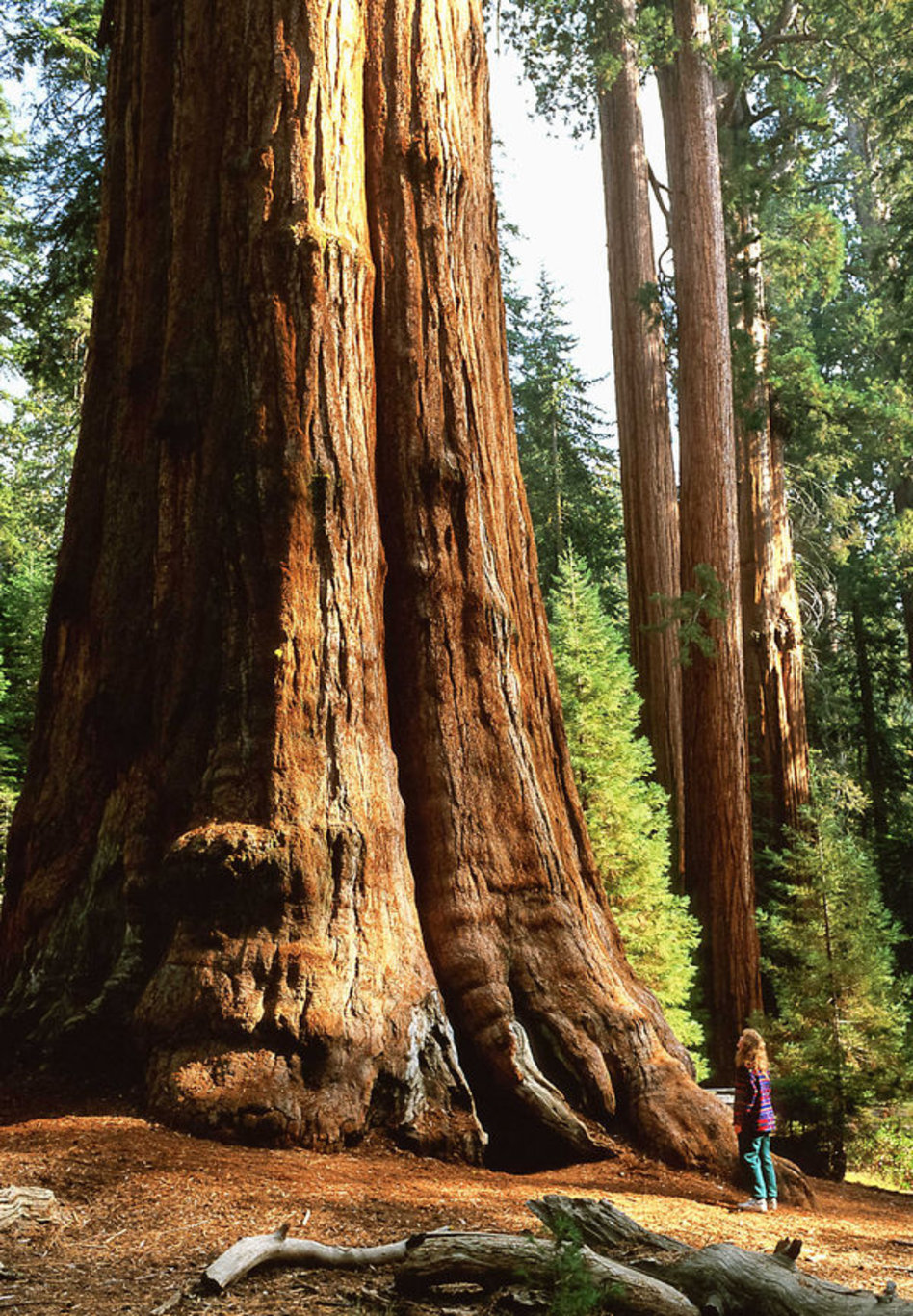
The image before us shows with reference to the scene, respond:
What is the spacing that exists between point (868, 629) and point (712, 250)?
49.8ft

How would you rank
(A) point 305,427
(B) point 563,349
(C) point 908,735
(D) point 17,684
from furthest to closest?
1. (B) point 563,349
2. (C) point 908,735
3. (D) point 17,684
4. (A) point 305,427

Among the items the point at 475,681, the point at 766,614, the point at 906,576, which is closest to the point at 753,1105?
the point at 475,681

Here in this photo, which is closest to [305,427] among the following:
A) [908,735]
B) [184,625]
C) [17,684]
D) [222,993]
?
[184,625]

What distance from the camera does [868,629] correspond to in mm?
27078

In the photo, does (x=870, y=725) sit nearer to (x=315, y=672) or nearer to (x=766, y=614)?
(x=766, y=614)

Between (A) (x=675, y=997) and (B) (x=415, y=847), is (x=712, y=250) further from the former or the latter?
(B) (x=415, y=847)

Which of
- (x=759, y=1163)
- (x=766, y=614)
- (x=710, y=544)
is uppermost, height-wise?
(x=766, y=614)

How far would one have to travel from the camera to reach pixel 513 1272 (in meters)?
2.78

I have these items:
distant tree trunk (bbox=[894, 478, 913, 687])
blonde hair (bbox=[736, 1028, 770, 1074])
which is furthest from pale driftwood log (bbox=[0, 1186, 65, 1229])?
distant tree trunk (bbox=[894, 478, 913, 687])

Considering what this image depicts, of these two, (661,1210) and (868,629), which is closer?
(661,1210)

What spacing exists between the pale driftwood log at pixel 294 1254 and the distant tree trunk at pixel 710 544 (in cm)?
999

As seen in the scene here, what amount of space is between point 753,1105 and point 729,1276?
265 centimetres

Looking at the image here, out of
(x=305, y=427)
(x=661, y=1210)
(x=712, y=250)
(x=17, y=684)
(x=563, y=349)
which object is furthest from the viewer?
(x=563, y=349)

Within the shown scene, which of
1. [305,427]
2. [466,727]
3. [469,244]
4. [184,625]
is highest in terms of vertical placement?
[469,244]
